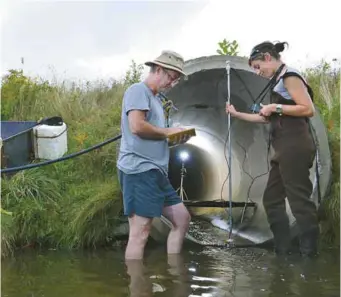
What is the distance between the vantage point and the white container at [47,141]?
26.9ft

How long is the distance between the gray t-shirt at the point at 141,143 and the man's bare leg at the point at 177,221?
383 mm

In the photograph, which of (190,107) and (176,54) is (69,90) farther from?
(176,54)

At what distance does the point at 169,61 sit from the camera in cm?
522

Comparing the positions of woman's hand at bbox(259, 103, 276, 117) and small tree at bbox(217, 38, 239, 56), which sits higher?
small tree at bbox(217, 38, 239, 56)

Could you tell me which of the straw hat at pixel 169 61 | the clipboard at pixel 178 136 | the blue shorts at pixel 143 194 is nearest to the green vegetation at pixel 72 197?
the blue shorts at pixel 143 194

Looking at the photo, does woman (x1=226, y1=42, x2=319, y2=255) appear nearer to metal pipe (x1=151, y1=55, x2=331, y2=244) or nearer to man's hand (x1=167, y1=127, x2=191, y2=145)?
metal pipe (x1=151, y1=55, x2=331, y2=244)

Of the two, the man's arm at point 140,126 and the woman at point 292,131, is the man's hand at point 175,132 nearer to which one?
the man's arm at point 140,126

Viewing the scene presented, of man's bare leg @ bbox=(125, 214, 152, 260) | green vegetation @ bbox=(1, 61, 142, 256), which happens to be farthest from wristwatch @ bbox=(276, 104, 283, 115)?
green vegetation @ bbox=(1, 61, 142, 256)

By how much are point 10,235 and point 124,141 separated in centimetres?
201

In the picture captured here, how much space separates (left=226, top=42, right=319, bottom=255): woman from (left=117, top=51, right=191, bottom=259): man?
94 cm

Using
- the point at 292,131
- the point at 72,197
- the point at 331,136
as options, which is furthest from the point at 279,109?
the point at 72,197

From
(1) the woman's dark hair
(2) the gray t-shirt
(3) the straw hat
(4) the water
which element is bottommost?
(4) the water

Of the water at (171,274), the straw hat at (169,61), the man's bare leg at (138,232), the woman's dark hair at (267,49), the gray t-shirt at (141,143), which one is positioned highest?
the woman's dark hair at (267,49)

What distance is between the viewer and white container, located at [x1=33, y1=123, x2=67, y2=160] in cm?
820
